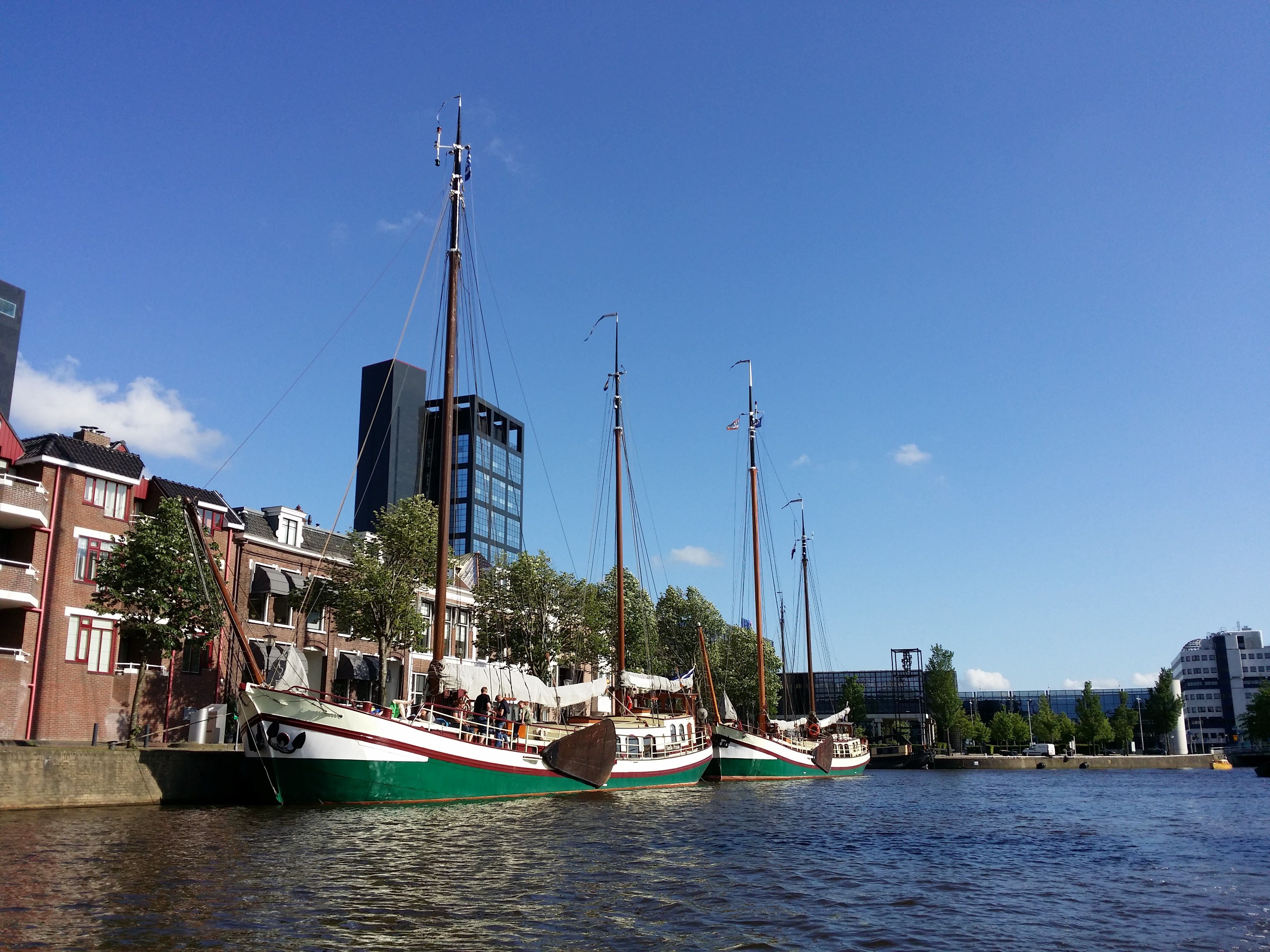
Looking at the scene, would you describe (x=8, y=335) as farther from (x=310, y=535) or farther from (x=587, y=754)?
(x=587, y=754)

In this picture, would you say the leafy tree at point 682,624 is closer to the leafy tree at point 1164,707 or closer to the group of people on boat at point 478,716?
the group of people on boat at point 478,716

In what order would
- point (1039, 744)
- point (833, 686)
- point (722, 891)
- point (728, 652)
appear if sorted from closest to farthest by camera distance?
point (722, 891) → point (728, 652) → point (1039, 744) → point (833, 686)

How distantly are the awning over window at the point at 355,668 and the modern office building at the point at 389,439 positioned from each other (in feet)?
307

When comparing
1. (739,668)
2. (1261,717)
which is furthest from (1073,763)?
(739,668)

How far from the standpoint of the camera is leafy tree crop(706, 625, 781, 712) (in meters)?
101

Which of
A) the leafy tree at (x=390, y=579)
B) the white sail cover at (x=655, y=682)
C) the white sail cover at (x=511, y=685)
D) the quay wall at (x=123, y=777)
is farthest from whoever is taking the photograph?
the white sail cover at (x=655, y=682)

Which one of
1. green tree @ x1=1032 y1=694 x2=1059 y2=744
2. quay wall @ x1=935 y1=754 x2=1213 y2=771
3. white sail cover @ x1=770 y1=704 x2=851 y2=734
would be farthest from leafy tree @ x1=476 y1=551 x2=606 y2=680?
green tree @ x1=1032 y1=694 x2=1059 y2=744

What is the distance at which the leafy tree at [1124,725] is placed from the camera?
140 metres

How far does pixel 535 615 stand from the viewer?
65.1 metres

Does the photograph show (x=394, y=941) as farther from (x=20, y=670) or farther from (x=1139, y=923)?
(x=20, y=670)

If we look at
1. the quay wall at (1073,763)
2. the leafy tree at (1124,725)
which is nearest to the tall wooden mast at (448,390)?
the quay wall at (1073,763)

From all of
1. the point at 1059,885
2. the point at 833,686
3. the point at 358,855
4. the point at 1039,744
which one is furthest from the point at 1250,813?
the point at 833,686

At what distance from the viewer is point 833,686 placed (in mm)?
192500

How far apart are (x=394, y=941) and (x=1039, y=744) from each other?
135 m
